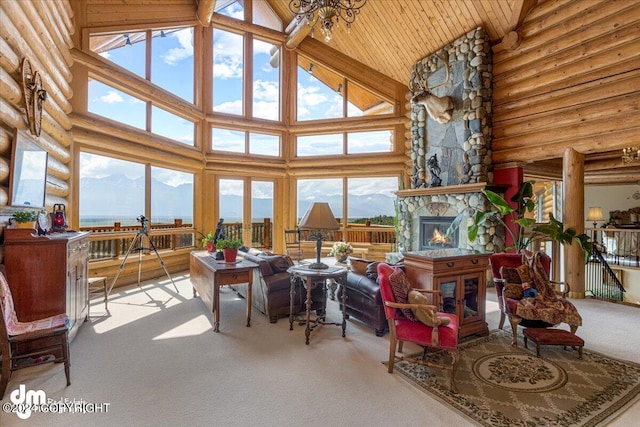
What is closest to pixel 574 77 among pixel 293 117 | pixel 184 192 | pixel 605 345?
pixel 605 345

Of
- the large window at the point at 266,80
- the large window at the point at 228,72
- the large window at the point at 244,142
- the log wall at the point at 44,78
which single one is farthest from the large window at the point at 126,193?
the large window at the point at 266,80

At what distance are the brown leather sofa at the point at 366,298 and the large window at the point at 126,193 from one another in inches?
192

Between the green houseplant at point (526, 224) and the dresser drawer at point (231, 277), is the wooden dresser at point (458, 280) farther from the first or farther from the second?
the dresser drawer at point (231, 277)

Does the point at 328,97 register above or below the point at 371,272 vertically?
above

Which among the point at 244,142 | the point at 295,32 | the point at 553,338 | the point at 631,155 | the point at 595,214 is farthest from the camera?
the point at 595,214

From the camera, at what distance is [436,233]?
6.97 meters

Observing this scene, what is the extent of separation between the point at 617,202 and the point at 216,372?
43.6 ft

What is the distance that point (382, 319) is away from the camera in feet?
11.9

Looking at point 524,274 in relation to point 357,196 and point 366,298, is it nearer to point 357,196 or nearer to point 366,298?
point 366,298

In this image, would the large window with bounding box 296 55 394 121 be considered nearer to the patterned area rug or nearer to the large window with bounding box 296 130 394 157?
the large window with bounding box 296 130 394 157

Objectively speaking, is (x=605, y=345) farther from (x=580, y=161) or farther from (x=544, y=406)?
(x=580, y=161)

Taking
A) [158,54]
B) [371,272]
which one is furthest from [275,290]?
[158,54]

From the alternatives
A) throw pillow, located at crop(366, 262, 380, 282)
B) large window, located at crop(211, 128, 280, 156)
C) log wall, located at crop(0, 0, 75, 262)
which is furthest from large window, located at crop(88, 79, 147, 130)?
throw pillow, located at crop(366, 262, 380, 282)

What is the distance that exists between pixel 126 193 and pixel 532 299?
704cm
